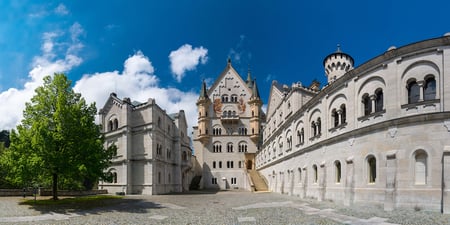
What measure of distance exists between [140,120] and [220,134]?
29920mm

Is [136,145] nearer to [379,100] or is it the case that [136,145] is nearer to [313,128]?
[313,128]

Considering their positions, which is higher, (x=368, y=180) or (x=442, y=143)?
(x=442, y=143)

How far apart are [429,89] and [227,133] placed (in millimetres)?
58051

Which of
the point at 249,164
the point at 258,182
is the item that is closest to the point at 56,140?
the point at 258,182

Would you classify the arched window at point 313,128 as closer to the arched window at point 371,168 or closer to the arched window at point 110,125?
the arched window at point 371,168

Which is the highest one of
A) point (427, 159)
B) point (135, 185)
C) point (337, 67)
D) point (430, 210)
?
point (337, 67)

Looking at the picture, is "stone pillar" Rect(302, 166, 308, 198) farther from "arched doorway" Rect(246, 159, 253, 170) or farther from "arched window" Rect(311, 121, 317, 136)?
"arched doorway" Rect(246, 159, 253, 170)

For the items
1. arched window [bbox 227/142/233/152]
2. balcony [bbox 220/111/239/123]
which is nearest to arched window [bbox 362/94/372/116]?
balcony [bbox 220/111/239/123]

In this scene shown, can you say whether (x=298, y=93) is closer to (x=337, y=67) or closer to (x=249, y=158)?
(x=337, y=67)

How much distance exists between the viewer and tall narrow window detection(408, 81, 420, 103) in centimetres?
1942

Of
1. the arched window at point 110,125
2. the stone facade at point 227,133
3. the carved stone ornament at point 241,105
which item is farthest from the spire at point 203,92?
the arched window at point 110,125

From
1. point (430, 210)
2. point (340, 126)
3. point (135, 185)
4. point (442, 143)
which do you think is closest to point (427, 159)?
point (442, 143)

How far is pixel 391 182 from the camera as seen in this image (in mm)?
19250

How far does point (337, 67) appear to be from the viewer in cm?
4994
